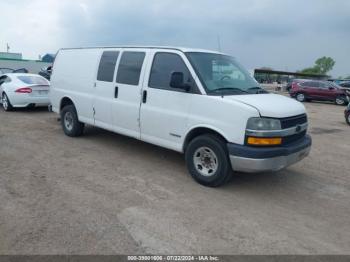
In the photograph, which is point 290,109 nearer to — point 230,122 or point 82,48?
point 230,122

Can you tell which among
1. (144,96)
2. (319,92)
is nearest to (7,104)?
(144,96)

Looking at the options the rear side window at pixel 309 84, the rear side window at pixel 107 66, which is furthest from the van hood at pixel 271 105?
the rear side window at pixel 309 84

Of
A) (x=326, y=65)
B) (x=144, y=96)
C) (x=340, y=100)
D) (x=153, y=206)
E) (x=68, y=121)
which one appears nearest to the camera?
(x=153, y=206)

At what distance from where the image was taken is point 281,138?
15.5 ft

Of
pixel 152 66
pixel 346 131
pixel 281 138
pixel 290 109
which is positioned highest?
pixel 152 66

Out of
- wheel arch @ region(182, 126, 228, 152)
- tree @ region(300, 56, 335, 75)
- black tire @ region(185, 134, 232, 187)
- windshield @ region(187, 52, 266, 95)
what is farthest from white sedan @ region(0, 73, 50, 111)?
tree @ region(300, 56, 335, 75)

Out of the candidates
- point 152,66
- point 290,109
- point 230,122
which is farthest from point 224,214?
point 152,66

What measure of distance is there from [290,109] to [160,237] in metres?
2.73

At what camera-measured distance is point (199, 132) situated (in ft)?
17.2

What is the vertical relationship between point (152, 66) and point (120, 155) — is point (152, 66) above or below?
above

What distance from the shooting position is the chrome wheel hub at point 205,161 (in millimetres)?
5043

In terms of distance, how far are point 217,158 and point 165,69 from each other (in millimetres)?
1810

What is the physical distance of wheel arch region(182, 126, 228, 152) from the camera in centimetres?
488

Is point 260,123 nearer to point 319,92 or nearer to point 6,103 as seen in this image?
point 6,103
